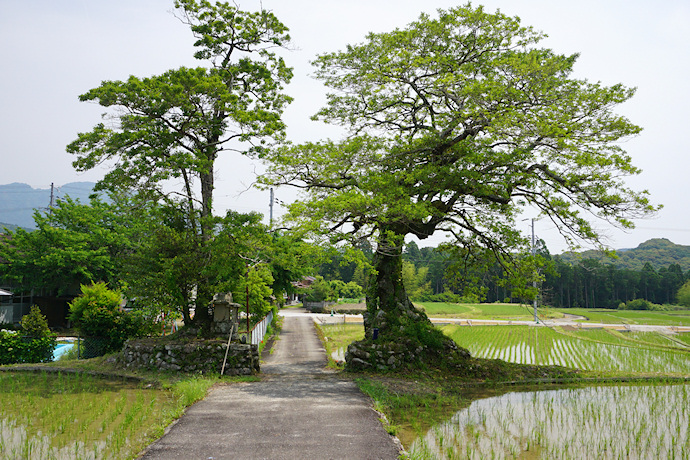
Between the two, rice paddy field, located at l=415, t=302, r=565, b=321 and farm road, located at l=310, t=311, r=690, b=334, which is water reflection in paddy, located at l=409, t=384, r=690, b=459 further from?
rice paddy field, located at l=415, t=302, r=565, b=321

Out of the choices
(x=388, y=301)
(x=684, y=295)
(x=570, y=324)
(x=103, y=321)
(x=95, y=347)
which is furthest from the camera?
(x=684, y=295)

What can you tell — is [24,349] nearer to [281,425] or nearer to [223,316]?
[223,316]

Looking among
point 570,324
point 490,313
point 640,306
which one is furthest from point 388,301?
point 640,306

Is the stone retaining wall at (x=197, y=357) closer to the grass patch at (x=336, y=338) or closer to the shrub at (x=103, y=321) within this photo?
the shrub at (x=103, y=321)

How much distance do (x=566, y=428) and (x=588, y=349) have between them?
11786mm

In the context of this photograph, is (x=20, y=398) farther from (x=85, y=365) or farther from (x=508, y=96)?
(x=508, y=96)

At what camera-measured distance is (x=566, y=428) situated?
8.21 m

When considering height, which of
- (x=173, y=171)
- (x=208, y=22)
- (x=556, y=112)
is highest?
(x=208, y=22)

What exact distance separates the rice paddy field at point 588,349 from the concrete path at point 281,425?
28.4 ft

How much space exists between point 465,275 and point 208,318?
8.49m

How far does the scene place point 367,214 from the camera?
12.1 m

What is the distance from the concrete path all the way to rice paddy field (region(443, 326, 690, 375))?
8.65 metres

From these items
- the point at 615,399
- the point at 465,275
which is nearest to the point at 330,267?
the point at 465,275

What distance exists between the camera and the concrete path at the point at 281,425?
6.32 meters
